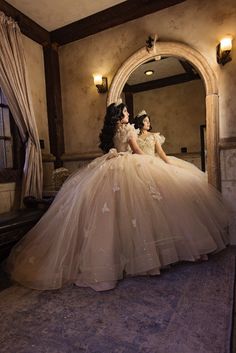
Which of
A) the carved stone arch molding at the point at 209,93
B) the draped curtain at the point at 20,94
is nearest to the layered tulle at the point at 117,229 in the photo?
the carved stone arch molding at the point at 209,93

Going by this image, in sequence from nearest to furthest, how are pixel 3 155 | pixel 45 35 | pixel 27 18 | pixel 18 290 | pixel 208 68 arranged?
pixel 18 290 < pixel 208 68 < pixel 3 155 < pixel 27 18 < pixel 45 35

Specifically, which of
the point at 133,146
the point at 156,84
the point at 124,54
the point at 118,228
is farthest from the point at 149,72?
the point at 118,228

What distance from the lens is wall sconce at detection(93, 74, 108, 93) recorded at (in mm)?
2791

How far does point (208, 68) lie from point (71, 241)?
2090 millimetres

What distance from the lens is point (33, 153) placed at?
8.70 feet

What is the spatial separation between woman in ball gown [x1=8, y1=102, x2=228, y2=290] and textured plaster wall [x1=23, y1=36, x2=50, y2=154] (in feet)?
4.21

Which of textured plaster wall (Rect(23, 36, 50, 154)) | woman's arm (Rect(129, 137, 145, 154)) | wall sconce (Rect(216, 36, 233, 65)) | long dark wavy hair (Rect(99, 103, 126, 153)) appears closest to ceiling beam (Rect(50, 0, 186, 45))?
textured plaster wall (Rect(23, 36, 50, 154))

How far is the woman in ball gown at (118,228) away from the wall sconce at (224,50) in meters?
1.20

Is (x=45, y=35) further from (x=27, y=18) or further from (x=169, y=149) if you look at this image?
(x=169, y=149)

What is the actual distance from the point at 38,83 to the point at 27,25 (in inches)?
25.3

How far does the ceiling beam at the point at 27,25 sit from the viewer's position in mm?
2557

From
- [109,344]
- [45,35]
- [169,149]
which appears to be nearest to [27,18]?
[45,35]

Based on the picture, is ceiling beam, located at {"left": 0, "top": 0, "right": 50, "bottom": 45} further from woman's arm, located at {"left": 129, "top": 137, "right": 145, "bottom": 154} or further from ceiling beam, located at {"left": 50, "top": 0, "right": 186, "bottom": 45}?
woman's arm, located at {"left": 129, "top": 137, "right": 145, "bottom": 154}

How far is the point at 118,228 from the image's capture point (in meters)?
1.68
